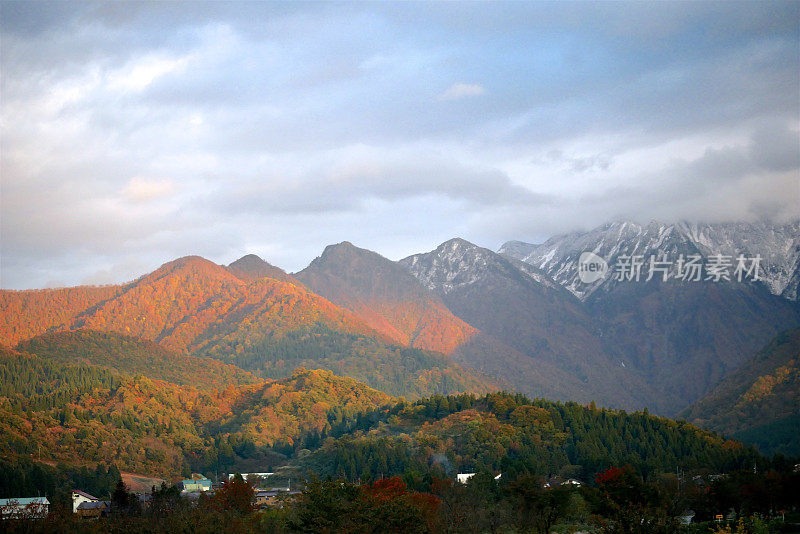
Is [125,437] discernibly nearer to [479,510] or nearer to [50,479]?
[50,479]

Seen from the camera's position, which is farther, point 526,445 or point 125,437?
point 125,437

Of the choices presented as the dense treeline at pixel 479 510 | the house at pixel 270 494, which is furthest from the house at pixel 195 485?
the dense treeline at pixel 479 510

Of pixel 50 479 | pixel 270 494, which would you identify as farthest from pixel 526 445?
pixel 50 479

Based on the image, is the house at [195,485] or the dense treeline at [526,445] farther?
the dense treeline at [526,445]

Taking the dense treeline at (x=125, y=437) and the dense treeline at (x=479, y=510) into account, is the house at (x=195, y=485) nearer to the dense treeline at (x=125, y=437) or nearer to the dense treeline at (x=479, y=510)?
the dense treeline at (x=125, y=437)

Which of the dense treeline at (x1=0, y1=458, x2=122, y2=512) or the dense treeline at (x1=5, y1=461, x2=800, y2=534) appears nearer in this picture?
the dense treeline at (x1=5, y1=461, x2=800, y2=534)

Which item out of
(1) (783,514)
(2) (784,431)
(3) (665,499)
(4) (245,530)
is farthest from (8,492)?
(2) (784,431)

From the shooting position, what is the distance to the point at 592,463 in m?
126

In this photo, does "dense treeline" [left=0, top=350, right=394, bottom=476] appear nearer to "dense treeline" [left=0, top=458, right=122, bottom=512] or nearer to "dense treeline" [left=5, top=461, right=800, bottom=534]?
"dense treeline" [left=0, top=458, right=122, bottom=512]

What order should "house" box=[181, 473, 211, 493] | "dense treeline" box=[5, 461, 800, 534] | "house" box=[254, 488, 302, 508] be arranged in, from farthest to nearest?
1. "house" box=[181, 473, 211, 493]
2. "house" box=[254, 488, 302, 508]
3. "dense treeline" box=[5, 461, 800, 534]

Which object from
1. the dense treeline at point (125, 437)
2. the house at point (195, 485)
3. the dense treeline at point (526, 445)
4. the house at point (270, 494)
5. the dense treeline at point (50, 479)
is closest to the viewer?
the house at point (270, 494)

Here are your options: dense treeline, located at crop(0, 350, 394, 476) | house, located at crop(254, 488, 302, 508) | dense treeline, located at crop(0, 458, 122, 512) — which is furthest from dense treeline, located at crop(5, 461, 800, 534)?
dense treeline, located at crop(0, 350, 394, 476)

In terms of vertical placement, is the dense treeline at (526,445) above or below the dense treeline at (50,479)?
below

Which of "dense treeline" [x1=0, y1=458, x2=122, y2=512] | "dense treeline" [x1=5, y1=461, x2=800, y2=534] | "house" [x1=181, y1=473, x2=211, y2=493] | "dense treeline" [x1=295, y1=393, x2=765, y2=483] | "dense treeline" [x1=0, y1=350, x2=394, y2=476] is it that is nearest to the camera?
"dense treeline" [x1=5, y1=461, x2=800, y2=534]
